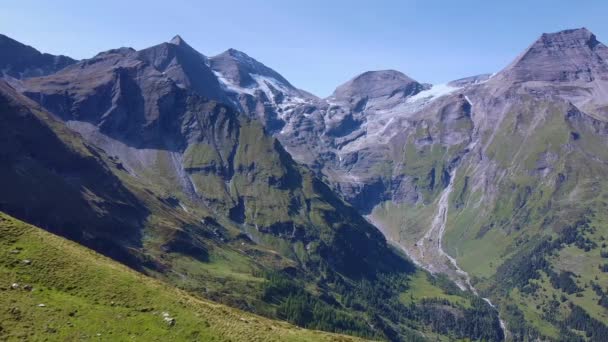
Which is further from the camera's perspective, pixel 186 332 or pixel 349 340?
pixel 349 340

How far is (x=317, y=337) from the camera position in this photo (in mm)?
68812

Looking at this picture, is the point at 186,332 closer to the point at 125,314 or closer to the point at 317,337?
the point at 125,314

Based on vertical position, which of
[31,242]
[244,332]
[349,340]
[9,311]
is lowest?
[349,340]

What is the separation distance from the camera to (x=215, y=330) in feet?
201

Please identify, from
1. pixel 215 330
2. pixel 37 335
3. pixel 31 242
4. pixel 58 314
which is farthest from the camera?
pixel 31 242

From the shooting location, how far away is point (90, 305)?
60812 millimetres

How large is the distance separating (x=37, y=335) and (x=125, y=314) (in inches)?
400

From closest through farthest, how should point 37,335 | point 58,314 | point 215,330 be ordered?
point 37,335, point 58,314, point 215,330

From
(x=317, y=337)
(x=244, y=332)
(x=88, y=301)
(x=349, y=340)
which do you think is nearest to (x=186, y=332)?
(x=244, y=332)

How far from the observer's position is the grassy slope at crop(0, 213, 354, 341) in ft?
184

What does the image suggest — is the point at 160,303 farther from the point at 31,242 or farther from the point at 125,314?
the point at 31,242

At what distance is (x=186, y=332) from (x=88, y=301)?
1362 centimetres

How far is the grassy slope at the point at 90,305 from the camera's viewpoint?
56.0 m

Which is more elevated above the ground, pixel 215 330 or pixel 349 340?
pixel 215 330
